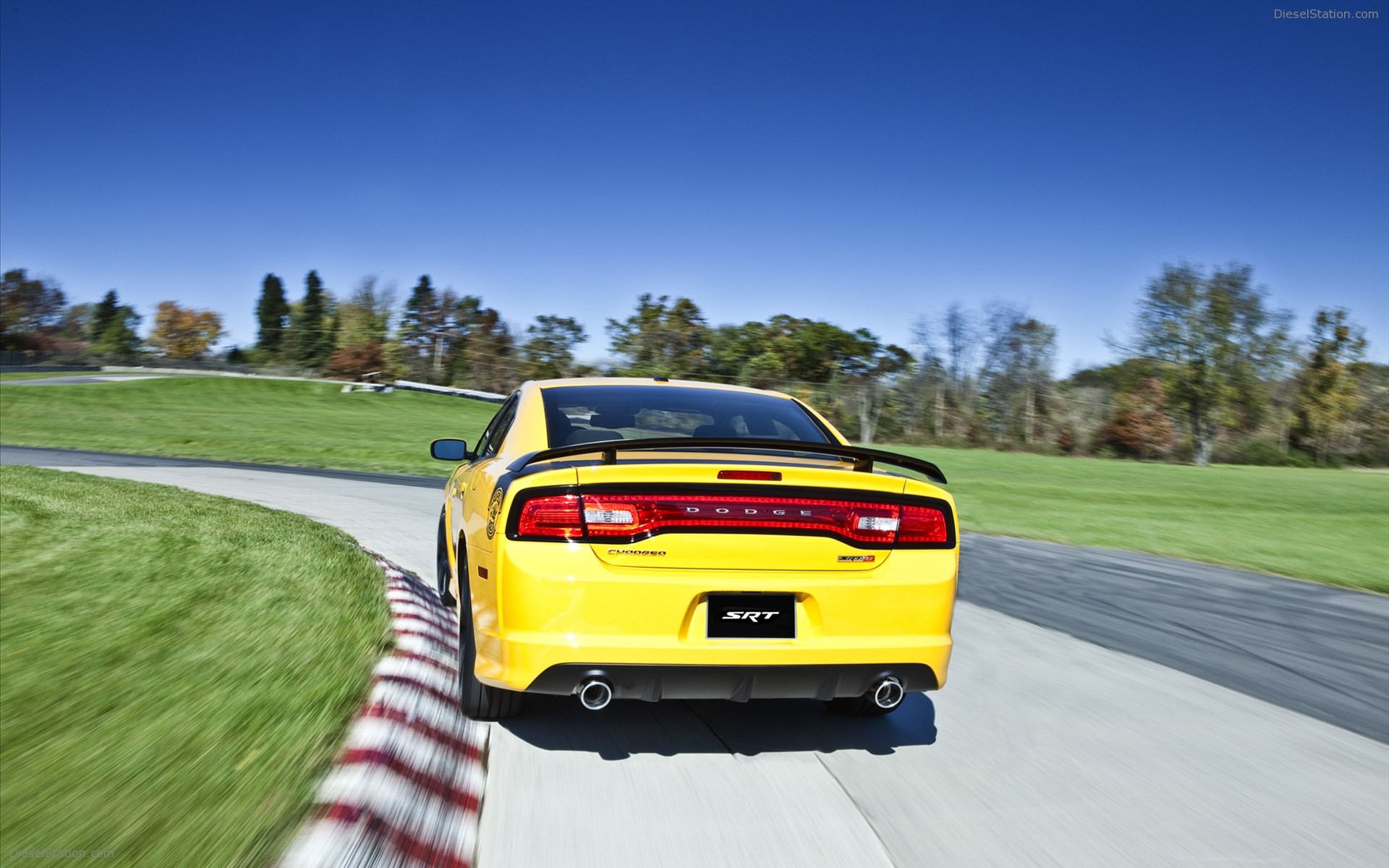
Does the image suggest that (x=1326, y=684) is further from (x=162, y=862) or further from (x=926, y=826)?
Result: (x=162, y=862)

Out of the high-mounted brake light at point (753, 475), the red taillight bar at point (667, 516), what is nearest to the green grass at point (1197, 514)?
the red taillight bar at point (667, 516)

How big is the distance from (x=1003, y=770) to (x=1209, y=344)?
52.1 m

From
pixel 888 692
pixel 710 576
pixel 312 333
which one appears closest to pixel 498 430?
pixel 710 576

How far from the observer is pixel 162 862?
8.71ft

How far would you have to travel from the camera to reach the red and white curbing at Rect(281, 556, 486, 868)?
2.85 metres

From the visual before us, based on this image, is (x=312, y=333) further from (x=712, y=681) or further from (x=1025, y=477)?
(x=712, y=681)

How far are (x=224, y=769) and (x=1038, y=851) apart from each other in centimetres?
265

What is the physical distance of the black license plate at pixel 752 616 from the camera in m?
3.68

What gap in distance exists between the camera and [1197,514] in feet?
59.9

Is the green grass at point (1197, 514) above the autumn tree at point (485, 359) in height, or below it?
below

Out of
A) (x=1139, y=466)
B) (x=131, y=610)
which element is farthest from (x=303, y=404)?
(x=131, y=610)

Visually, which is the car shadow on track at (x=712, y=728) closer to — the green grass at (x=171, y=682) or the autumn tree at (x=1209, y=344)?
the green grass at (x=171, y=682)

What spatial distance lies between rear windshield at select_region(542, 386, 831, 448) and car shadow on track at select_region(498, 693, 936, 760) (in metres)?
1.25

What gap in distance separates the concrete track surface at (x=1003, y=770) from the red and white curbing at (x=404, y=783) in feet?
0.41
